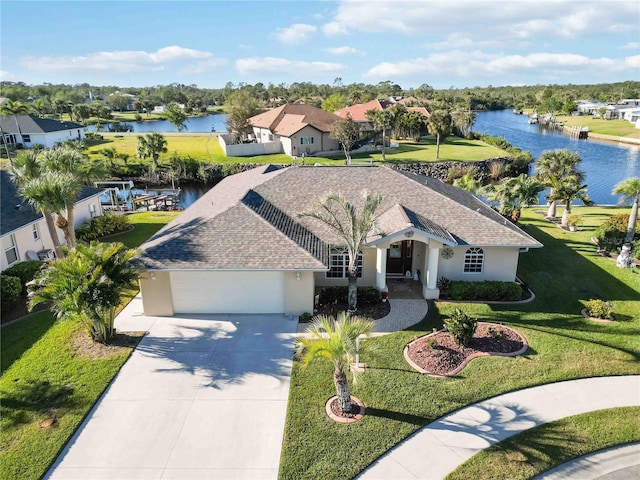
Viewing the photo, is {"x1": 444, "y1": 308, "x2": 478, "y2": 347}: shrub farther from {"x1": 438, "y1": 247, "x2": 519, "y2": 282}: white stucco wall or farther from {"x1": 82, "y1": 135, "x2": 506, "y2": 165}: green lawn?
{"x1": 82, "y1": 135, "x2": 506, "y2": 165}: green lawn

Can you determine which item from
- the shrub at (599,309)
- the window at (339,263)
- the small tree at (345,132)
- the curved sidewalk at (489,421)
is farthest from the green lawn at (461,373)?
the small tree at (345,132)

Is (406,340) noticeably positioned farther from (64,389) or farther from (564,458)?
(64,389)

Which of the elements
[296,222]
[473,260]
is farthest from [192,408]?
[473,260]

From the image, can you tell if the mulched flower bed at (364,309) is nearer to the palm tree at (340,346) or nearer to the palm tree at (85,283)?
the palm tree at (340,346)

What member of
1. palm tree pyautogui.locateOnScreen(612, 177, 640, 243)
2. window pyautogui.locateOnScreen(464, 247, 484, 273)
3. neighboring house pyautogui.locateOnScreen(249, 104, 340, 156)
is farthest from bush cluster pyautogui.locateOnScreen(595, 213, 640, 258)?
neighboring house pyautogui.locateOnScreen(249, 104, 340, 156)

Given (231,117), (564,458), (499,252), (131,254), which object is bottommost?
(564,458)

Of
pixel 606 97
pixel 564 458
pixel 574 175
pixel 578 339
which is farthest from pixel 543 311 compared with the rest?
pixel 606 97
